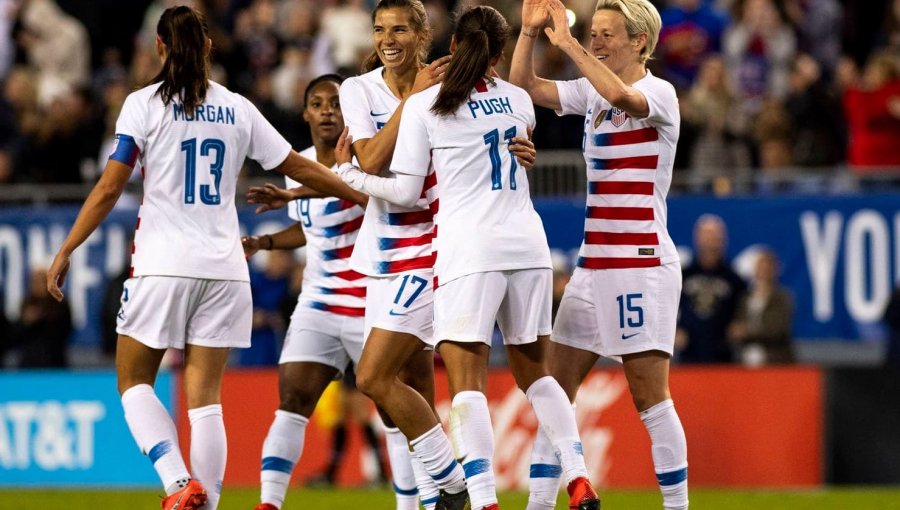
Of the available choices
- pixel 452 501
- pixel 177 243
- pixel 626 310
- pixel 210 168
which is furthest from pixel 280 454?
pixel 626 310

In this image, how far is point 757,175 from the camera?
52.2 ft

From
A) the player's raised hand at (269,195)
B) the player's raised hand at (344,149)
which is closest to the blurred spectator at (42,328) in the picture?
the player's raised hand at (269,195)

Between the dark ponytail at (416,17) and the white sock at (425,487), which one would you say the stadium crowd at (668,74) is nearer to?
the dark ponytail at (416,17)

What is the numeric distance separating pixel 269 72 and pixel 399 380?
34.1 ft

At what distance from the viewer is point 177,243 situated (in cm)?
837

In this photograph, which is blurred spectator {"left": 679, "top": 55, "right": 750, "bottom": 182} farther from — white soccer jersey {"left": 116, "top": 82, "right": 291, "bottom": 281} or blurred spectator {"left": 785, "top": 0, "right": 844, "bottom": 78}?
white soccer jersey {"left": 116, "top": 82, "right": 291, "bottom": 281}

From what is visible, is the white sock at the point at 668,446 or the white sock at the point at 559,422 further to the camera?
the white sock at the point at 668,446

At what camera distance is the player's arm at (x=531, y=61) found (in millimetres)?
8469

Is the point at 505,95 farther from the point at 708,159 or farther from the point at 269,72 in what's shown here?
the point at 269,72

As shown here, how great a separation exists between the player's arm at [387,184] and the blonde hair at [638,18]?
1.34 meters

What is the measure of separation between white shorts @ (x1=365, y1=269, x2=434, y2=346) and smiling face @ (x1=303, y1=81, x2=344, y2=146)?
4.66 feet

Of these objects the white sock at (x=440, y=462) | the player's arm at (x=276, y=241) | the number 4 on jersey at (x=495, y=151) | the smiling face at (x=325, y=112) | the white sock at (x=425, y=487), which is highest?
the smiling face at (x=325, y=112)

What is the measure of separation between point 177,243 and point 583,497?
7.85ft

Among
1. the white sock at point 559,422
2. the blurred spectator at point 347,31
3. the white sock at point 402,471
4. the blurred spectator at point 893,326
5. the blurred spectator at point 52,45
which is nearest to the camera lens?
the white sock at point 559,422
